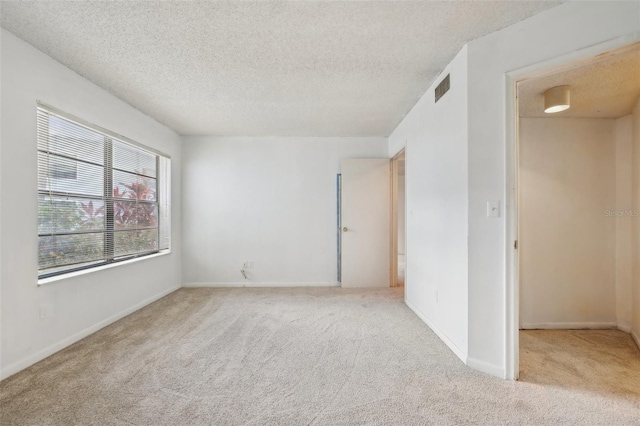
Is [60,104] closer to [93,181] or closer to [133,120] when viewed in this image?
[93,181]

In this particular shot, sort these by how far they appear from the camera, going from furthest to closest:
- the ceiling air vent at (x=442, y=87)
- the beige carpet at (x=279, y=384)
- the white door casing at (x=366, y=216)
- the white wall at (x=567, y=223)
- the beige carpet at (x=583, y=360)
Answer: the white door casing at (x=366, y=216)
the white wall at (x=567, y=223)
the ceiling air vent at (x=442, y=87)
the beige carpet at (x=583, y=360)
the beige carpet at (x=279, y=384)

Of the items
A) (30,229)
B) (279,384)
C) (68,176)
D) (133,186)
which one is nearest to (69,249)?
(30,229)

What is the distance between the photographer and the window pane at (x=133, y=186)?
3.29m

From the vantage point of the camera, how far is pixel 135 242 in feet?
11.7

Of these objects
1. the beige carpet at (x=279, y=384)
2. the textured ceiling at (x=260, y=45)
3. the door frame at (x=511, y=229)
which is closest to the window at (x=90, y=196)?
the textured ceiling at (x=260, y=45)

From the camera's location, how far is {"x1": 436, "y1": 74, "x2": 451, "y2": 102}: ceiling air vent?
249 centimetres

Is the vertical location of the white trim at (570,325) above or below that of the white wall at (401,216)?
below

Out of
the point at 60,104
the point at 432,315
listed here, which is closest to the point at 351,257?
the point at 432,315

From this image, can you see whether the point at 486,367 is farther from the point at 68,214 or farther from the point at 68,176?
the point at 68,176

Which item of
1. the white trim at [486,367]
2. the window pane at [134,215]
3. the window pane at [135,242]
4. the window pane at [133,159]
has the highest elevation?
the window pane at [133,159]

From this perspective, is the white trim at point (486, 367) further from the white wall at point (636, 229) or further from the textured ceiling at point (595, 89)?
the textured ceiling at point (595, 89)

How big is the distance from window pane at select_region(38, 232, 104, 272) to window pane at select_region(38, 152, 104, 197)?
43cm

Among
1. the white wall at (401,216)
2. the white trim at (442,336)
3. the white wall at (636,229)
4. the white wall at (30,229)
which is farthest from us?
the white wall at (401,216)

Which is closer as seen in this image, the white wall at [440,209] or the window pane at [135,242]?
the white wall at [440,209]
